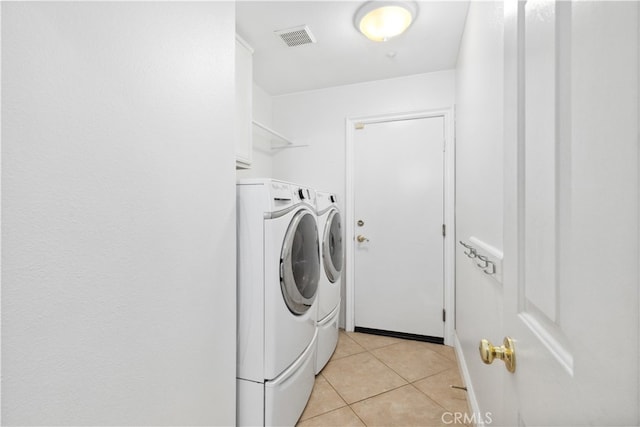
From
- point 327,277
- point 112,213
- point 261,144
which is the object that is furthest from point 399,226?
point 112,213

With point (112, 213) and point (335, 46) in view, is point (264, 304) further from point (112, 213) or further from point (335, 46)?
point (335, 46)

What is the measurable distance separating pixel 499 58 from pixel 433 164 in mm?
1570

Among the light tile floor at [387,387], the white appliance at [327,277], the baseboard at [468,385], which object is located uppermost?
the white appliance at [327,277]

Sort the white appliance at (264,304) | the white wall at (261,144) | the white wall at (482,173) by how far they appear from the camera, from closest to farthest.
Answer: the white wall at (482,173)
the white appliance at (264,304)
the white wall at (261,144)

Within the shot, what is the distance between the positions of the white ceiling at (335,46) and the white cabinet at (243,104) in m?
0.12

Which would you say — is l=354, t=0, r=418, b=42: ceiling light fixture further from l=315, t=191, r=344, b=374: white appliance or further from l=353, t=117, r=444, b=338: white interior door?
l=315, t=191, r=344, b=374: white appliance

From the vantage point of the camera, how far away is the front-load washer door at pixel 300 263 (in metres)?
1.40

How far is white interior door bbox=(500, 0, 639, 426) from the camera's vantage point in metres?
0.25

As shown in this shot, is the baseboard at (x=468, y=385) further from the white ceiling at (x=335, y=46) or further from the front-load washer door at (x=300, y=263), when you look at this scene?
the white ceiling at (x=335, y=46)

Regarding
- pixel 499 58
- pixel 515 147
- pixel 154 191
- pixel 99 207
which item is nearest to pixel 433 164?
pixel 499 58

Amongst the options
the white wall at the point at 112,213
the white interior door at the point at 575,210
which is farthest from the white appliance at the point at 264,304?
the white interior door at the point at 575,210

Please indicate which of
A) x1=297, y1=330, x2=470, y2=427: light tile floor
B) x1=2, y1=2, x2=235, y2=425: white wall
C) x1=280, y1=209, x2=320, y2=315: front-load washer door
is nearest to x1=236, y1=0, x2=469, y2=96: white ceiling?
x1=2, y1=2, x2=235, y2=425: white wall

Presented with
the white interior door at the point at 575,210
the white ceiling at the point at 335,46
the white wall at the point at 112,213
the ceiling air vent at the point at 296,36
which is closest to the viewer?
the white interior door at the point at 575,210

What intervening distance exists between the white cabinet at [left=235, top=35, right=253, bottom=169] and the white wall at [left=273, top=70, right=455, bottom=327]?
87 cm
